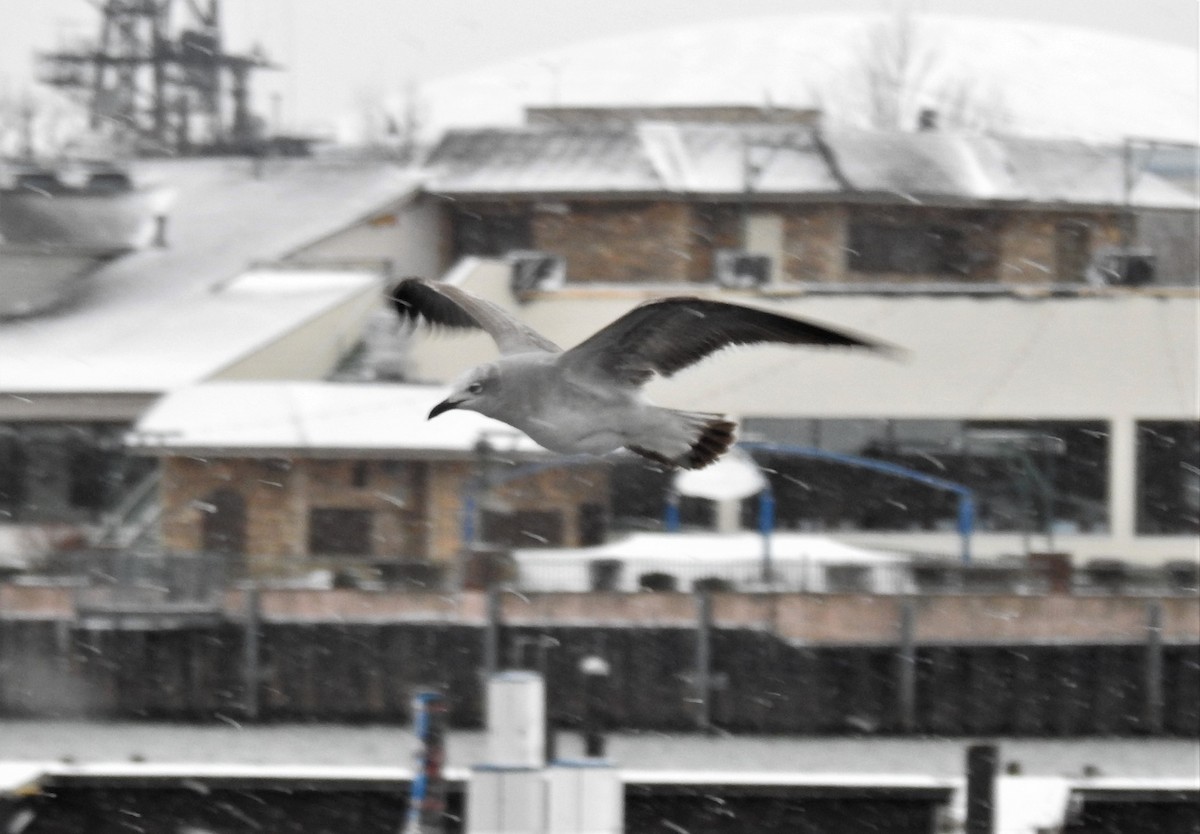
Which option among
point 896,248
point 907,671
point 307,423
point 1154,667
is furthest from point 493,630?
point 896,248

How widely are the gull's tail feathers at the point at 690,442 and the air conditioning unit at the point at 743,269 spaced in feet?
69.6

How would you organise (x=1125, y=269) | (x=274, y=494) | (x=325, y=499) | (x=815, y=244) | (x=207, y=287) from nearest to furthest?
(x=274, y=494)
(x=325, y=499)
(x=1125, y=269)
(x=207, y=287)
(x=815, y=244)

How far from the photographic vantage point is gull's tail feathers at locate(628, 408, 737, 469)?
5.52 m

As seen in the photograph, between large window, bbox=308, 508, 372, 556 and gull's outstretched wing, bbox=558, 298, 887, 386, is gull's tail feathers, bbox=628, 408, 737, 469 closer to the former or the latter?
gull's outstretched wing, bbox=558, 298, 887, 386

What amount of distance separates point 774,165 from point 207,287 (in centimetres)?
827

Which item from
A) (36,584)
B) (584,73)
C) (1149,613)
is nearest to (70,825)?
(36,584)

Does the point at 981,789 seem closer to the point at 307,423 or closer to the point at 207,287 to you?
the point at 307,423

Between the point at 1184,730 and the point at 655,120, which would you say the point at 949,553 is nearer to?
the point at 1184,730

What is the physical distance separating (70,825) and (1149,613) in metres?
11.3

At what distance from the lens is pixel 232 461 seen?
2273 centimetres

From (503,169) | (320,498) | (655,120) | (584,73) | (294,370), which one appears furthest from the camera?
(584,73)

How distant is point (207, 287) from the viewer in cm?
2856

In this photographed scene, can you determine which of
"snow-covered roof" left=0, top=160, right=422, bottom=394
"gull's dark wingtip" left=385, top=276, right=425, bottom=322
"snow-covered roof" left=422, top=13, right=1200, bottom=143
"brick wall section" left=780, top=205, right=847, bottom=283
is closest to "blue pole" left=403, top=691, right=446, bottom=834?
"gull's dark wingtip" left=385, top=276, right=425, bottom=322

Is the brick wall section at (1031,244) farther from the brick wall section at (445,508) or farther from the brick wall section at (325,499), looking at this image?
the brick wall section at (445,508)
